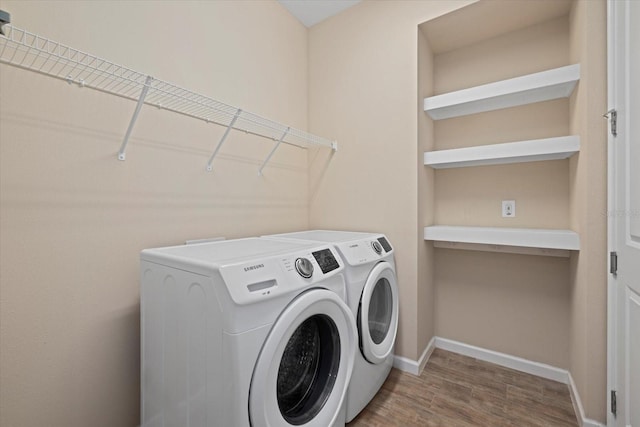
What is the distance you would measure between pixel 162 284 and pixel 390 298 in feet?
4.27

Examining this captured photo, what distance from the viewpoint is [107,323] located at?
48.7 inches

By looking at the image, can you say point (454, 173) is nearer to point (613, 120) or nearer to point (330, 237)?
point (613, 120)

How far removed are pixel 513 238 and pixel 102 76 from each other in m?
2.27

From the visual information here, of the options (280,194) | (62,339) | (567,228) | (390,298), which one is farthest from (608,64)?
(62,339)

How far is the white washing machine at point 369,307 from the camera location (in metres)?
1.42

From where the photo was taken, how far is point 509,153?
65.9 inches

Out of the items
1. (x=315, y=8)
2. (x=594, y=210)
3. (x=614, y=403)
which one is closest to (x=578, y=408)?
(x=614, y=403)

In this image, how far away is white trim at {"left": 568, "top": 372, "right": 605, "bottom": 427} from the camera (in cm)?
133

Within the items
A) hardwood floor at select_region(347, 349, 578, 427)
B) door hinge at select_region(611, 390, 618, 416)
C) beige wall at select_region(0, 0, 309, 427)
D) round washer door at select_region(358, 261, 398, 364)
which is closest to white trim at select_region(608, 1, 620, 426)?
door hinge at select_region(611, 390, 618, 416)

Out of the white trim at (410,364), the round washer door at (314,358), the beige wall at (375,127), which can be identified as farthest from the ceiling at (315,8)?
the white trim at (410,364)

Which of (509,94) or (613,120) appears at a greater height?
(509,94)

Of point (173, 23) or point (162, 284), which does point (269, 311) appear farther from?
point (173, 23)

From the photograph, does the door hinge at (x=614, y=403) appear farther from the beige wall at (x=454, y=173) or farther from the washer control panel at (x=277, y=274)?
the washer control panel at (x=277, y=274)

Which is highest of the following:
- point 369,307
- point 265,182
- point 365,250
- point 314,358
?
point 265,182
